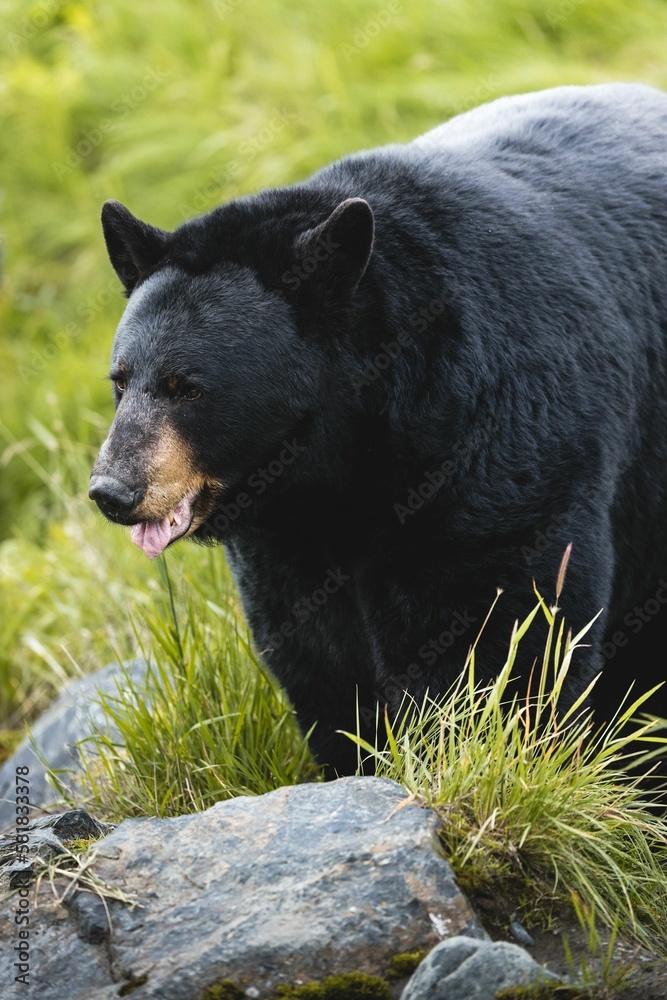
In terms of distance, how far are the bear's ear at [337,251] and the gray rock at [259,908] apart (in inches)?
58.5

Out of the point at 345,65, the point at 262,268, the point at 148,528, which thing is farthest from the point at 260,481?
the point at 345,65

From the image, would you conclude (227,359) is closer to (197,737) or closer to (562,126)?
(197,737)

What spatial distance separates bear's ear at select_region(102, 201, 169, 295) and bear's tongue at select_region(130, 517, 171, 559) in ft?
2.73

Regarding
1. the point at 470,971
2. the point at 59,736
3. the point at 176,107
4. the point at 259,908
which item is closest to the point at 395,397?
the point at 259,908

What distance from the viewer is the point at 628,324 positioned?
4.26 m

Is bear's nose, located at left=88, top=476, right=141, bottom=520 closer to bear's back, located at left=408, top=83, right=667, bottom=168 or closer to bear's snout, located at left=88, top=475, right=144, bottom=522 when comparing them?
bear's snout, located at left=88, top=475, right=144, bottom=522

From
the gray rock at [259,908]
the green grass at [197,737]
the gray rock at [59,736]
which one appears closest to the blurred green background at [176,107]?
the gray rock at [59,736]

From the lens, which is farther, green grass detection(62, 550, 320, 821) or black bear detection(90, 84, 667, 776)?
green grass detection(62, 550, 320, 821)

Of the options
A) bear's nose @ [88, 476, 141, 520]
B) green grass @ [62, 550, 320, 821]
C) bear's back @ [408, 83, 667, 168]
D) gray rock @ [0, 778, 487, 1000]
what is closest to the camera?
gray rock @ [0, 778, 487, 1000]

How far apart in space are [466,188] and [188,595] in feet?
6.26

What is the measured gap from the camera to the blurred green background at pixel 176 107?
31.5ft

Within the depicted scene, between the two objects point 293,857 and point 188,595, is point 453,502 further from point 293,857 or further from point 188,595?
point 188,595

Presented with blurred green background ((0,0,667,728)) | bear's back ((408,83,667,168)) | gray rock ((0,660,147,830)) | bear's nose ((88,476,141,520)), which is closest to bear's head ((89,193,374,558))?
bear's nose ((88,476,141,520))

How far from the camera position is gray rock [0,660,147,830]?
5.34m
